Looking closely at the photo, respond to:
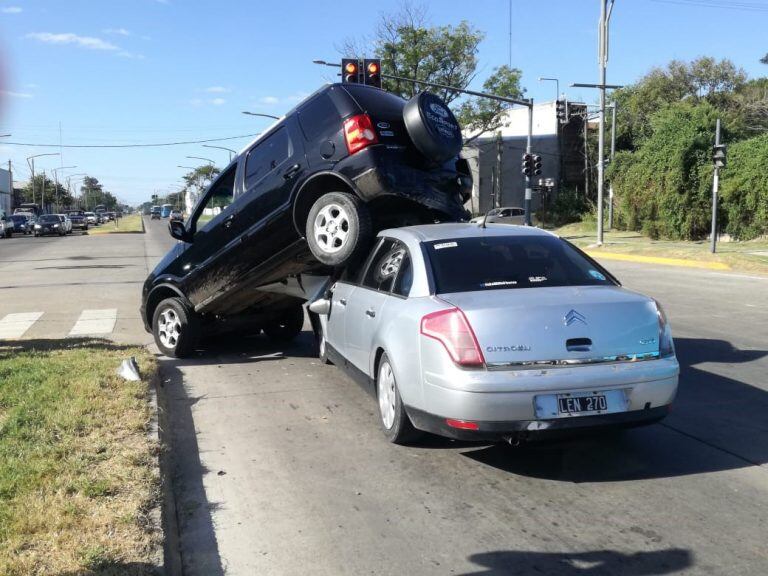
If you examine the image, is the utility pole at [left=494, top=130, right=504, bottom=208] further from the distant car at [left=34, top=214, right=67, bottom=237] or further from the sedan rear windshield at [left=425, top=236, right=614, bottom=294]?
the sedan rear windshield at [left=425, top=236, right=614, bottom=294]

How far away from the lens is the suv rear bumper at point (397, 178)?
654 centimetres

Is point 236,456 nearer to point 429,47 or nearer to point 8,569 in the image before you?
point 8,569

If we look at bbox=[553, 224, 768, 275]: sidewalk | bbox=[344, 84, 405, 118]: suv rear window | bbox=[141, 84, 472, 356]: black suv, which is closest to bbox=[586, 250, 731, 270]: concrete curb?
bbox=[553, 224, 768, 275]: sidewalk

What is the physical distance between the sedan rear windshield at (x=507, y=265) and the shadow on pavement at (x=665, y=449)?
3.61 ft

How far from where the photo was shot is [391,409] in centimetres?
512

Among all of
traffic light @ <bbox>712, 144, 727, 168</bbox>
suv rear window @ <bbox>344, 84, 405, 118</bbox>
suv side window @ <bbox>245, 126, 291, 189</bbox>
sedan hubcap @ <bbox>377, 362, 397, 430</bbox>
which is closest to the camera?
sedan hubcap @ <bbox>377, 362, 397, 430</bbox>

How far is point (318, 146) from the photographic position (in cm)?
689

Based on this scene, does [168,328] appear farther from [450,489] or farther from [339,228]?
[450,489]

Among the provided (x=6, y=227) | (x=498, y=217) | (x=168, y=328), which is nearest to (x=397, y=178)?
(x=498, y=217)

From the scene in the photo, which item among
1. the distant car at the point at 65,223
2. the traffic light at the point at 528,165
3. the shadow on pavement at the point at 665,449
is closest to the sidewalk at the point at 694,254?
the traffic light at the point at 528,165

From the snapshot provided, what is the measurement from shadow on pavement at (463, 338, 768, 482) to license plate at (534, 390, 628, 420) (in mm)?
201

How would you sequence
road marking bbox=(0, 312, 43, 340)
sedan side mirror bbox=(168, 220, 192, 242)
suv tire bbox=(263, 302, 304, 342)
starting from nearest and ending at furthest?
sedan side mirror bbox=(168, 220, 192, 242), suv tire bbox=(263, 302, 304, 342), road marking bbox=(0, 312, 43, 340)

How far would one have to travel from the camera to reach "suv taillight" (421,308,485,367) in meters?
4.30

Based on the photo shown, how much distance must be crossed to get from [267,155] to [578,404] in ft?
14.7
